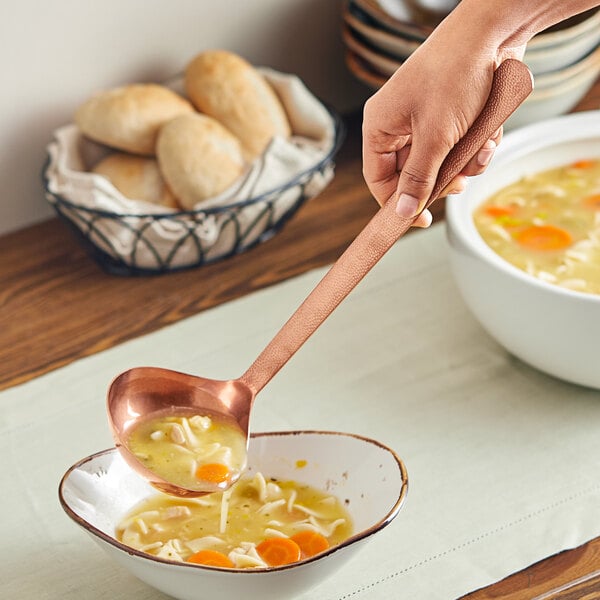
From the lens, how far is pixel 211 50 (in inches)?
64.4

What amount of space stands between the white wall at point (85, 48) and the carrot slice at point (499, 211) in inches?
24.4

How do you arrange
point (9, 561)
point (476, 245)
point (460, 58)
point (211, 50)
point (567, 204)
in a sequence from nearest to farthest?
point (460, 58)
point (9, 561)
point (476, 245)
point (567, 204)
point (211, 50)

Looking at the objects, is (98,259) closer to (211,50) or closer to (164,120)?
(164,120)

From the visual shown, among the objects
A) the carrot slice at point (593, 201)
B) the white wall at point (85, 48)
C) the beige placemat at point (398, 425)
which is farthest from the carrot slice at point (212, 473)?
the white wall at point (85, 48)

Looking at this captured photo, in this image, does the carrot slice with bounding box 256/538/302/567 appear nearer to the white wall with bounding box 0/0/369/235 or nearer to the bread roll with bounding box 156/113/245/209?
the bread roll with bounding box 156/113/245/209

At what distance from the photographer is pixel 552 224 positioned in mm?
1264

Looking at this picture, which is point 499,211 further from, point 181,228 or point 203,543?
point 203,543

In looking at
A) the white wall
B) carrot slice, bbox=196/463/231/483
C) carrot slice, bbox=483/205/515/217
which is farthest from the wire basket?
carrot slice, bbox=196/463/231/483

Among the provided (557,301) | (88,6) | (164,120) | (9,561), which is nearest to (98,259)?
(164,120)

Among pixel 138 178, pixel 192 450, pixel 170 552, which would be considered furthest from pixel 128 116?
pixel 170 552

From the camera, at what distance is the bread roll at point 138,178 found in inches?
56.0

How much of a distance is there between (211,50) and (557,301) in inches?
31.9

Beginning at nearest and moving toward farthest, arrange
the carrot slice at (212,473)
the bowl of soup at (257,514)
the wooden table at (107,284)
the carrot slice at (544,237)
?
the bowl of soup at (257,514), the carrot slice at (212,473), the carrot slice at (544,237), the wooden table at (107,284)

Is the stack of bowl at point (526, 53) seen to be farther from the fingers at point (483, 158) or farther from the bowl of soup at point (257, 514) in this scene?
the bowl of soup at point (257, 514)
